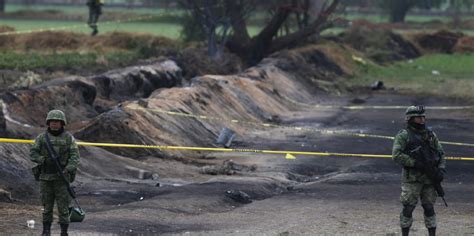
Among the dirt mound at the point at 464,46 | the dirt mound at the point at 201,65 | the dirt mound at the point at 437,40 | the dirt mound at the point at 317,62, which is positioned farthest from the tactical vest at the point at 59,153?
the dirt mound at the point at 437,40

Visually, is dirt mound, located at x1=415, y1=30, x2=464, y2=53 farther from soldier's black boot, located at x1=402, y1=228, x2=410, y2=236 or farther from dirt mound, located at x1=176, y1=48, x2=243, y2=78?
soldier's black boot, located at x1=402, y1=228, x2=410, y2=236

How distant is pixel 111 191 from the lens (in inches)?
734

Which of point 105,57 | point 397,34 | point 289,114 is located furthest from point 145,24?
point 289,114

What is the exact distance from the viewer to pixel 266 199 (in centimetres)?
1930

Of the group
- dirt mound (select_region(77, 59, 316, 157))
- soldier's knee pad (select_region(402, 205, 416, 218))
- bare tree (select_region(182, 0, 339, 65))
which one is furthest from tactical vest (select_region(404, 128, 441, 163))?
bare tree (select_region(182, 0, 339, 65))

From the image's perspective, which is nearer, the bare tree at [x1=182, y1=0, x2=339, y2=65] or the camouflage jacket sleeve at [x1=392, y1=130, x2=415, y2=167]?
the camouflage jacket sleeve at [x1=392, y1=130, x2=415, y2=167]

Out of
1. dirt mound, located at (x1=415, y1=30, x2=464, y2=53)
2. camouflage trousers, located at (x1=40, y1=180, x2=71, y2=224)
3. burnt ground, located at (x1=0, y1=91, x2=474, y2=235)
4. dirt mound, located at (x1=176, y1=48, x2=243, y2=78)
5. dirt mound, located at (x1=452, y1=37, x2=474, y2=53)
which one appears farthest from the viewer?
dirt mound, located at (x1=415, y1=30, x2=464, y2=53)

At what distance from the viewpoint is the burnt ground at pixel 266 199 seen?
1570 cm

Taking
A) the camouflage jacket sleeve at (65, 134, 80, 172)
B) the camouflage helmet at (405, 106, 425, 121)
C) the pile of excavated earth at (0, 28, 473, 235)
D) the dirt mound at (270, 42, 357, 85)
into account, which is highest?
the camouflage helmet at (405, 106, 425, 121)

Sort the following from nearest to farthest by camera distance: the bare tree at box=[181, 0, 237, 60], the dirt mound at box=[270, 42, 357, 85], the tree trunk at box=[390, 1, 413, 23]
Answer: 1. the bare tree at box=[181, 0, 237, 60]
2. the dirt mound at box=[270, 42, 357, 85]
3. the tree trunk at box=[390, 1, 413, 23]

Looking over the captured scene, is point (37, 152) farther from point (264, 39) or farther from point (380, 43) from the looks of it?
point (380, 43)

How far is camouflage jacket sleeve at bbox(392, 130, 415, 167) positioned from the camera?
14316mm

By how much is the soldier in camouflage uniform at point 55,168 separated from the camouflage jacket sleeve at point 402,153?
3729 millimetres

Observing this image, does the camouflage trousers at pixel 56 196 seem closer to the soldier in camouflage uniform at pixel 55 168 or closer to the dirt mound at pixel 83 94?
the soldier in camouflage uniform at pixel 55 168
